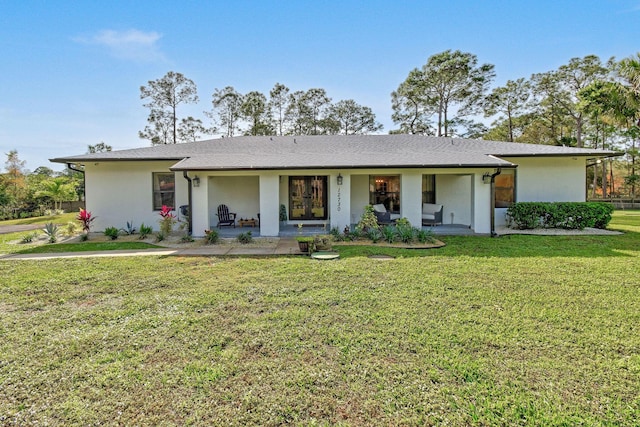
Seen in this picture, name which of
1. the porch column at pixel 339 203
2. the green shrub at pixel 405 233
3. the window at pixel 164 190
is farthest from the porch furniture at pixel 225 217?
the green shrub at pixel 405 233

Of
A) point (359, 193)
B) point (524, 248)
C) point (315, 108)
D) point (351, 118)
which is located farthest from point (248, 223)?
point (351, 118)

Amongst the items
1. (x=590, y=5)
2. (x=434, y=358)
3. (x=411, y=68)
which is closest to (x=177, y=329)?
(x=434, y=358)

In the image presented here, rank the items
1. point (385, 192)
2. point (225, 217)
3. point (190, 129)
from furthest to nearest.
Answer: point (190, 129) → point (385, 192) → point (225, 217)

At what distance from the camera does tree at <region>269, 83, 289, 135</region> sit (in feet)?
101

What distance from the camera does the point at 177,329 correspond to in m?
3.74

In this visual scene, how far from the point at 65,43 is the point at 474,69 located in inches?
1134

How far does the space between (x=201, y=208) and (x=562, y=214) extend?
1339 cm

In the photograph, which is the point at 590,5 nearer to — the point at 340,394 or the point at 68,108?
the point at 340,394

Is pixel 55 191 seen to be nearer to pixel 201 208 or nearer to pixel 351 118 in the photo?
pixel 201 208

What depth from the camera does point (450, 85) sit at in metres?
27.2

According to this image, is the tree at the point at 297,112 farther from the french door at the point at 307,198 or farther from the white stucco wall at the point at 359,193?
the white stucco wall at the point at 359,193

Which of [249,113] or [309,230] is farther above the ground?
[249,113]

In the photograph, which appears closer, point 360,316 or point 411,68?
point 360,316

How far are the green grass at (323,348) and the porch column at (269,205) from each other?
172 inches
